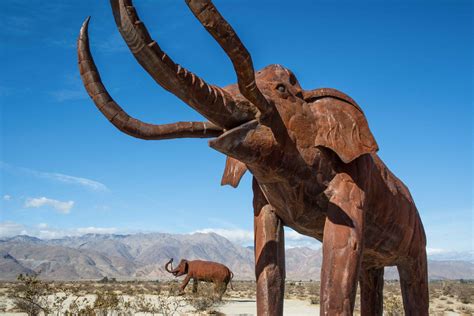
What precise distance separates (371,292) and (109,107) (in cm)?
400

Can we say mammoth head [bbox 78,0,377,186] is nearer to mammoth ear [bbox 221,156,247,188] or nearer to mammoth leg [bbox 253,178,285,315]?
mammoth ear [bbox 221,156,247,188]

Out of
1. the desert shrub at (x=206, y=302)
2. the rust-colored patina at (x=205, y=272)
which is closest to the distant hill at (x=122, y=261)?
the rust-colored patina at (x=205, y=272)

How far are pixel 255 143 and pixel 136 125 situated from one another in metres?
0.86

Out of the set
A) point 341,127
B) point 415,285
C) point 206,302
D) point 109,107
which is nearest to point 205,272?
point 206,302

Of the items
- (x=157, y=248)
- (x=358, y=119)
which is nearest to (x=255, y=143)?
(x=358, y=119)

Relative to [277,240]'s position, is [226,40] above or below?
above

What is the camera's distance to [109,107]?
330 centimetres

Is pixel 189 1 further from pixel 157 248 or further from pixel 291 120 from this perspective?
pixel 157 248

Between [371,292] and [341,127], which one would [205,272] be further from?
[341,127]

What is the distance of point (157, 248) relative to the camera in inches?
6609

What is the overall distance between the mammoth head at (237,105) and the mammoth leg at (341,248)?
325mm

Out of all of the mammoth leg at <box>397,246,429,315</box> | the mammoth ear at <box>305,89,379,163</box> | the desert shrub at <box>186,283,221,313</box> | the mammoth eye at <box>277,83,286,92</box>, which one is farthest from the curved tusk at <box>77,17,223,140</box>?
the desert shrub at <box>186,283,221,313</box>

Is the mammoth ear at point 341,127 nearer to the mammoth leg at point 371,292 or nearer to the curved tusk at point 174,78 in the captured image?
the curved tusk at point 174,78

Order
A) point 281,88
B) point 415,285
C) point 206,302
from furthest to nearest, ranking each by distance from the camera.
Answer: point 206,302 → point 415,285 → point 281,88
